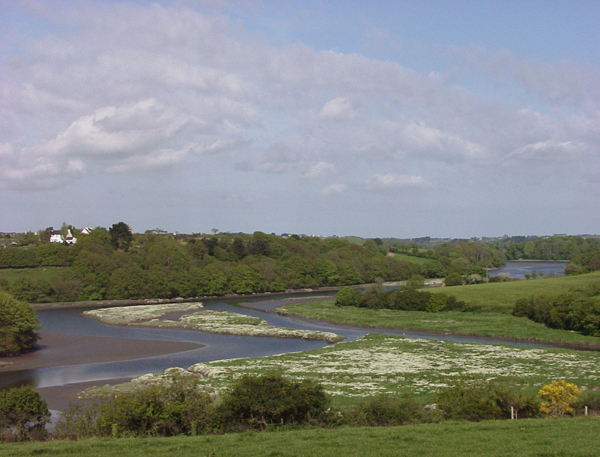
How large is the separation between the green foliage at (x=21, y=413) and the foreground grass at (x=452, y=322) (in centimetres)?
5184

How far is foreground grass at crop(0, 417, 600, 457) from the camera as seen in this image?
14.6 meters

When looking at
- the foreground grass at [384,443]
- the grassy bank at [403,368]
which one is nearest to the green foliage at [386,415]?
the foreground grass at [384,443]

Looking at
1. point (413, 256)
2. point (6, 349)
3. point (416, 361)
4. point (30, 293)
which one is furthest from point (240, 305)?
point (413, 256)

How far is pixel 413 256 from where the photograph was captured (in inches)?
7451

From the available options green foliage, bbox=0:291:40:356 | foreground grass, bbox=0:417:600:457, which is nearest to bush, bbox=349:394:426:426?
foreground grass, bbox=0:417:600:457

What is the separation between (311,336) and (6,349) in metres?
33.1

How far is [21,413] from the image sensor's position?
78.2 ft

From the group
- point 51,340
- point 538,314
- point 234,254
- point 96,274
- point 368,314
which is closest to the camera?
point 51,340

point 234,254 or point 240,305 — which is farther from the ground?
point 234,254

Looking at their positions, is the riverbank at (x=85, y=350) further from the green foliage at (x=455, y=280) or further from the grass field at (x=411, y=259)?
the grass field at (x=411, y=259)

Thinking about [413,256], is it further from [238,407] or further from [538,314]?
[238,407]

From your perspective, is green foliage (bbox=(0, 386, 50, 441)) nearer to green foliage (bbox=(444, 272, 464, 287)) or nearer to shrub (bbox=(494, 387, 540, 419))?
shrub (bbox=(494, 387, 540, 419))

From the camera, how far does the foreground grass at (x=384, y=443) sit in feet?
47.8

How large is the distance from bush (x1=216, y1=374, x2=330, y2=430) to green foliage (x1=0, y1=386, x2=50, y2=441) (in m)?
8.51
